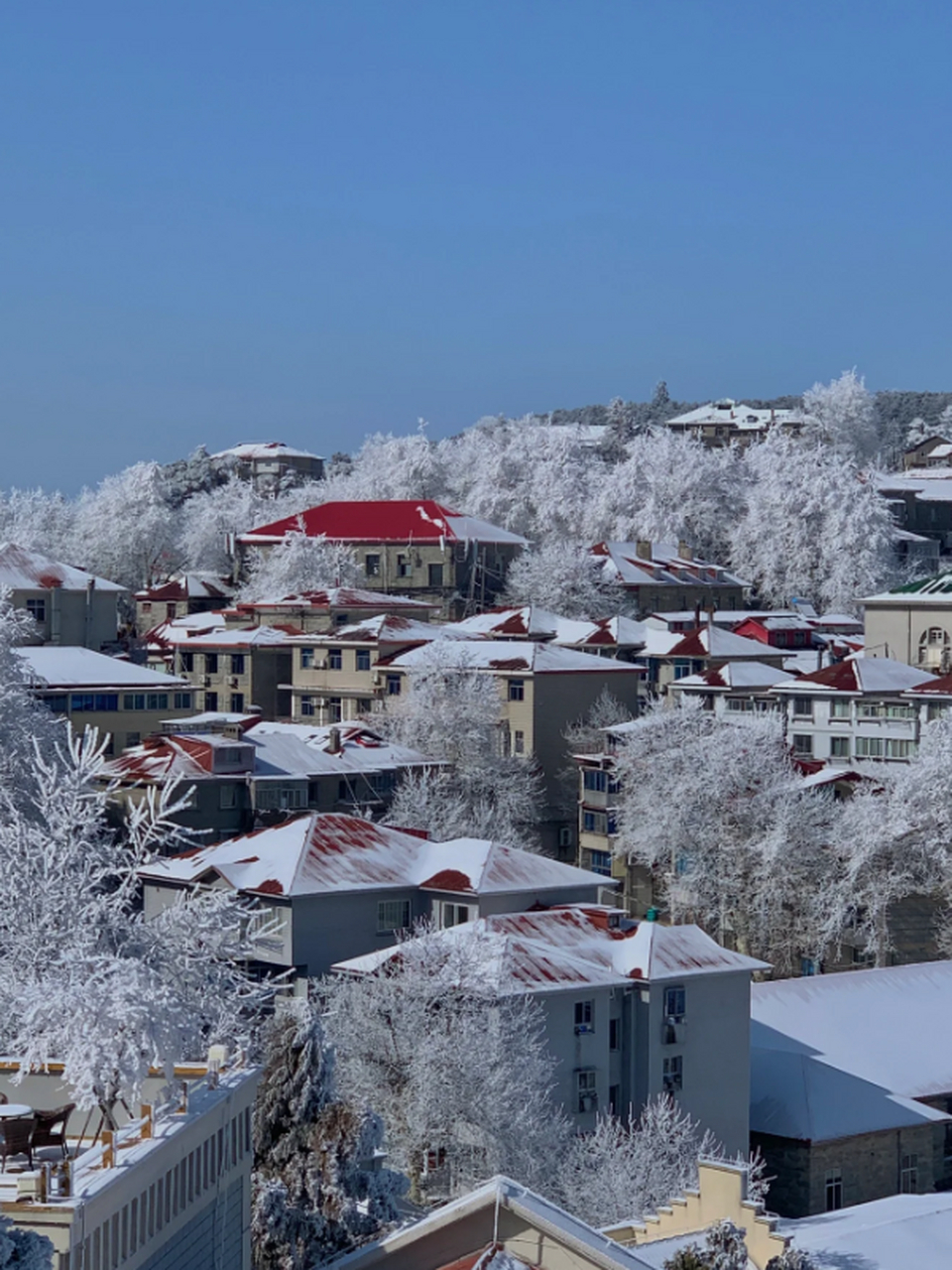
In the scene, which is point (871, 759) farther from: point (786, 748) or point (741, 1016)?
point (741, 1016)

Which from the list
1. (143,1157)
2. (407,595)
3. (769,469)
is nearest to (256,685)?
(407,595)

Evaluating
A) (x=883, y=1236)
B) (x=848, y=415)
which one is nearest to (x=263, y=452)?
(x=848, y=415)

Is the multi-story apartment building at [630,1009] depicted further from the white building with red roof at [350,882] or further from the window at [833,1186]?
the white building with red roof at [350,882]

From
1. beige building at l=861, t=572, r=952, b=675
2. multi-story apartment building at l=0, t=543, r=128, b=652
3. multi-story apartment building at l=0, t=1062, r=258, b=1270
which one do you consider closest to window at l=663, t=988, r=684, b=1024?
multi-story apartment building at l=0, t=1062, r=258, b=1270

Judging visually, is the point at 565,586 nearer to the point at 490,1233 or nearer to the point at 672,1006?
the point at 672,1006

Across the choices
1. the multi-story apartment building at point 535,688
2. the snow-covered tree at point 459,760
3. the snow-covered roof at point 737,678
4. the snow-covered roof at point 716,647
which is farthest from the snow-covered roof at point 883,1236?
the snow-covered roof at point 716,647

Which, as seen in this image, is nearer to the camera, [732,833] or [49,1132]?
[49,1132]

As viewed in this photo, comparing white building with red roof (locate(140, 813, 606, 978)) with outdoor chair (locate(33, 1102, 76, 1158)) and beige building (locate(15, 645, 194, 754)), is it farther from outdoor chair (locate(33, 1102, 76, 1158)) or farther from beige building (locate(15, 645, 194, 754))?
outdoor chair (locate(33, 1102, 76, 1158))
